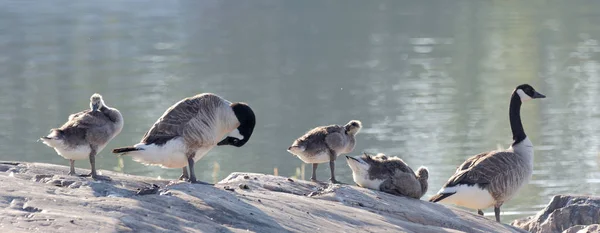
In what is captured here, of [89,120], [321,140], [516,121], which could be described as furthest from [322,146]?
[516,121]

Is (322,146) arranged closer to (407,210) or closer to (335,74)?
(407,210)

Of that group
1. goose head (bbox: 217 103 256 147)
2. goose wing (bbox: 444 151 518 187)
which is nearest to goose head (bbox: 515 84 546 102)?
goose wing (bbox: 444 151 518 187)

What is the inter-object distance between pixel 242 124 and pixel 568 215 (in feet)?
14.1

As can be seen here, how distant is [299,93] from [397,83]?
3.14 m

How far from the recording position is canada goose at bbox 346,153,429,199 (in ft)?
34.1

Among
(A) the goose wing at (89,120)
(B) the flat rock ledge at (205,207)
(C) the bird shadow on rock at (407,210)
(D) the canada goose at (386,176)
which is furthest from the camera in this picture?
(D) the canada goose at (386,176)

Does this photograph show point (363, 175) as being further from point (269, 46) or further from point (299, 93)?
point (269, 46)

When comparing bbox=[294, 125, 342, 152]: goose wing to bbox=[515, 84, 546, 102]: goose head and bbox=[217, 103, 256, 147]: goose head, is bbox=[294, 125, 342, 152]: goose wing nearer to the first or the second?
bbox=[217, 103, 256, 147]: goose head

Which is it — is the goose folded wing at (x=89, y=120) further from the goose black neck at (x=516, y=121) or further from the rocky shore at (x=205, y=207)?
the goose black neck at (x=516, y=121)

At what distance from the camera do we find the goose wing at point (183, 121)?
9375mm

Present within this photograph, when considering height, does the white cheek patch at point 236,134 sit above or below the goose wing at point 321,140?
above

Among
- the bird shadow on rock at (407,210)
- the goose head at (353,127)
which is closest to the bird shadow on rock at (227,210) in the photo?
the bird shadow on rock at (407,210)

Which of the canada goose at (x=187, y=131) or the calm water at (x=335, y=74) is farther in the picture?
the calm water at (x=335, y=74)

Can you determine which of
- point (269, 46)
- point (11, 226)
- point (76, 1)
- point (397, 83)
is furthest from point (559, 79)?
point (76, 1)
